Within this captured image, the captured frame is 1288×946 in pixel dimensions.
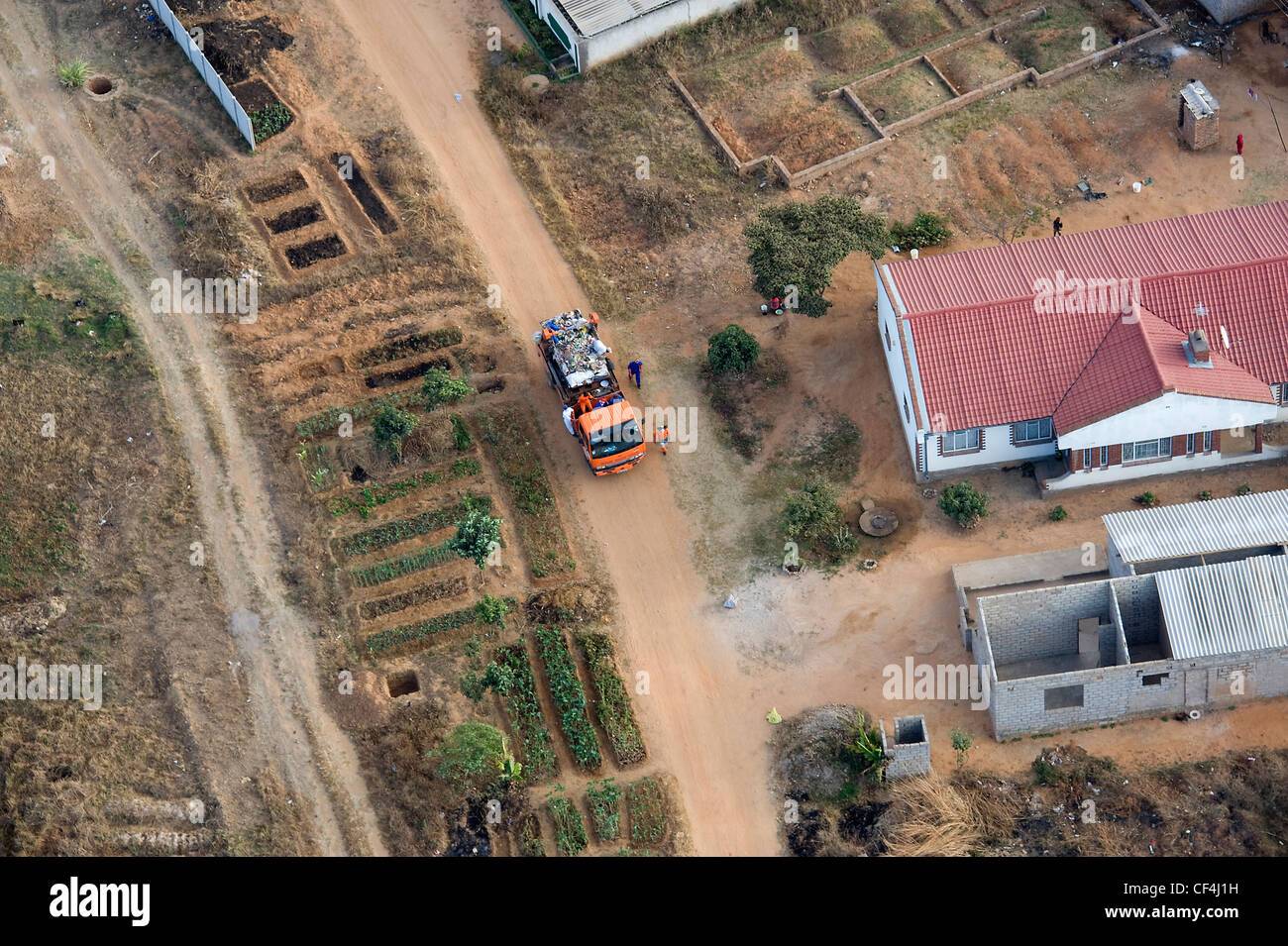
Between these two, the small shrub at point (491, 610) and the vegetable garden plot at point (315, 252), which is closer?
the small shrub at point (491, 610)

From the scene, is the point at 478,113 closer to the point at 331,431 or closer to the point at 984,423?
the point at 331,431

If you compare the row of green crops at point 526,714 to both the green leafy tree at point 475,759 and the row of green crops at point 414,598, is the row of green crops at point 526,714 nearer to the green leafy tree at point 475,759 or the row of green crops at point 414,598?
the green leafy tree at point 475,759

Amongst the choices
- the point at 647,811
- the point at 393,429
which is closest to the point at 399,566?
the point at 393,429

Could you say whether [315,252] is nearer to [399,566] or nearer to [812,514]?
[399,566]

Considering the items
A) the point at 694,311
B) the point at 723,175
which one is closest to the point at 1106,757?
the point at 694,311

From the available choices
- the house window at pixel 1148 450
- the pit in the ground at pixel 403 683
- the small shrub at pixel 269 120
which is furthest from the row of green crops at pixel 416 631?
the small shrub at pixel 269 120
